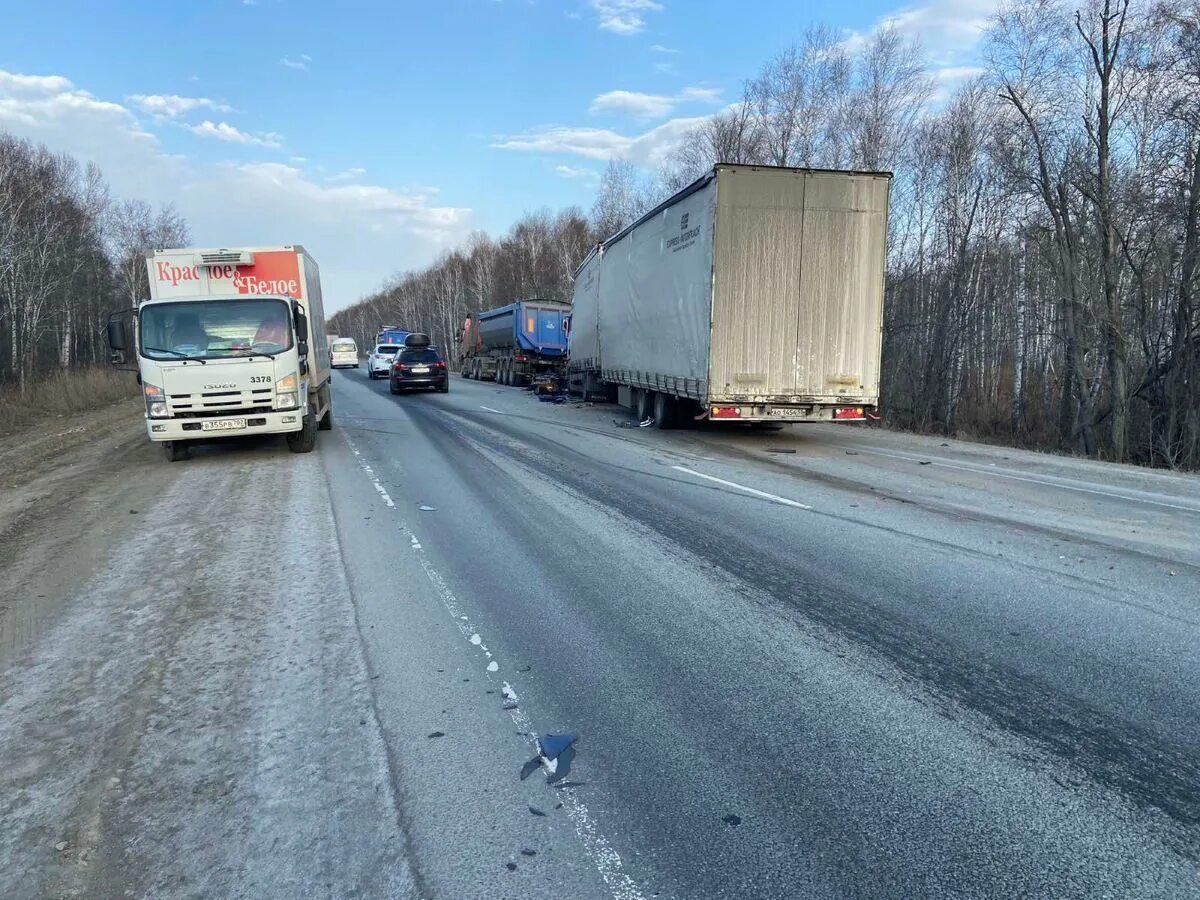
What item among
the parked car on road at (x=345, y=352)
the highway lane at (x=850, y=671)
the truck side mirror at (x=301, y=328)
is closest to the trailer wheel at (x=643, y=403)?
the truck side mirror at (x=301, y=328)

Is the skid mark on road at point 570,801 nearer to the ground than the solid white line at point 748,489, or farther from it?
nearer to the ground

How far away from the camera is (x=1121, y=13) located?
62.7 feet

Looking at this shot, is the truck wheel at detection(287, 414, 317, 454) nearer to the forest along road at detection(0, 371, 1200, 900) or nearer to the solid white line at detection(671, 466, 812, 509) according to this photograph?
the forest along road at detection(0, 371, 1200, 900)

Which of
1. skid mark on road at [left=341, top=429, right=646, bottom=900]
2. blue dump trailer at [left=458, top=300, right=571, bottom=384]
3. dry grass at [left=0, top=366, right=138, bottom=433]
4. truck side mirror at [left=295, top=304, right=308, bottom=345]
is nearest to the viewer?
skid mark on road at [left=341, top=429, right=646, bottom=900]

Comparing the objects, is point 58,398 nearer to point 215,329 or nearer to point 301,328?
point 215,329

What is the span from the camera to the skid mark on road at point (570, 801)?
255 centimetres

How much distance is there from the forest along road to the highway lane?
0.06 feet

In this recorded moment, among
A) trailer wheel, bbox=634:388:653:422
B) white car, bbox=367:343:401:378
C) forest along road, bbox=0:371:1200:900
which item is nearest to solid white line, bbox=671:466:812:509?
forest along road, bbox=0:371:1200:900

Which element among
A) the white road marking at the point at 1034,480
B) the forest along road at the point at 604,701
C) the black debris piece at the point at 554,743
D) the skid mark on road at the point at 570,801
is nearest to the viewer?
the skid mark on road at the point at 570,801

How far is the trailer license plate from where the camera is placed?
1099 centimetres

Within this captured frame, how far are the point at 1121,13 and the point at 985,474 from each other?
1577 centimetres

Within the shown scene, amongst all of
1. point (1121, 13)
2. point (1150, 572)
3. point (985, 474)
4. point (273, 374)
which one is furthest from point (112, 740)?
point (1121, 13)

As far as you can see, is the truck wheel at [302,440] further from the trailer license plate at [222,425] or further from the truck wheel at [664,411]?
the truck wheel at [664,411]

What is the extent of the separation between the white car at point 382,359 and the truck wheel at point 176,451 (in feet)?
98.2
